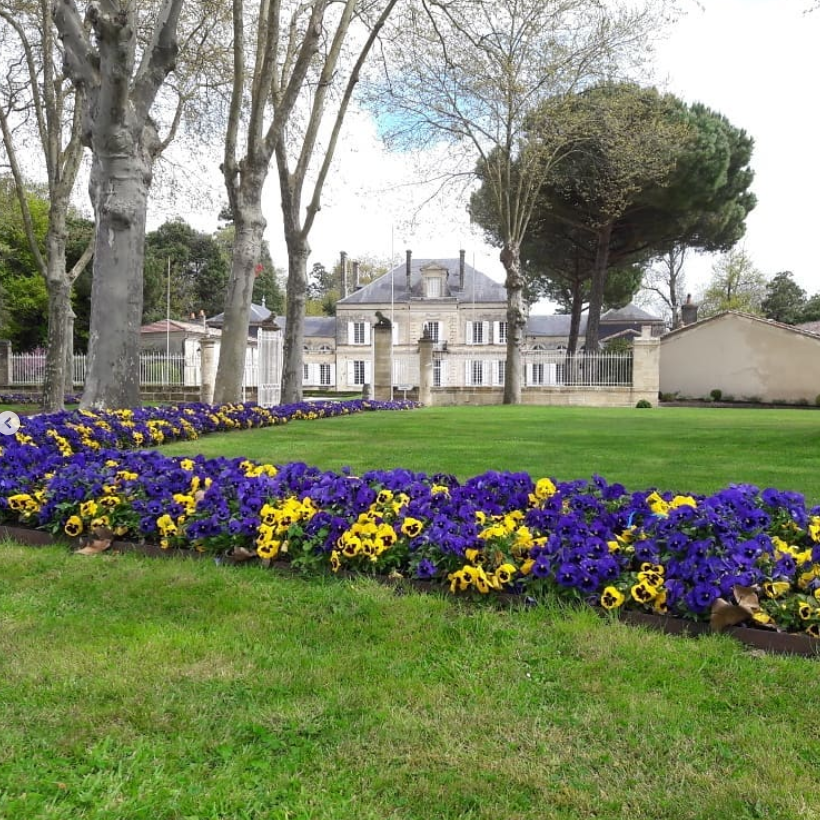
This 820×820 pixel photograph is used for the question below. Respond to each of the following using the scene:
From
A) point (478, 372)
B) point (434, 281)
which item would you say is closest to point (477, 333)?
point (478, 372)

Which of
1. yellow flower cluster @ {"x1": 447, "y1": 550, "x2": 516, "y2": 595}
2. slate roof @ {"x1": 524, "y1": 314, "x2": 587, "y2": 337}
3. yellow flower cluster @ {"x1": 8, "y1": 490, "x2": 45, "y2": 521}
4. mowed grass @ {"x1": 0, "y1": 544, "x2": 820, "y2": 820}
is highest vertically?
slate roof @ {"x1": 524, "y1": 314, "x2": 587, "y2": 337}

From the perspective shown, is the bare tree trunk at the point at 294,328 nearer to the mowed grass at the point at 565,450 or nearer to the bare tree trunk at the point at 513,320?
the mowed grass at the point at 565,450

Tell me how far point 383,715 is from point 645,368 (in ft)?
85.0

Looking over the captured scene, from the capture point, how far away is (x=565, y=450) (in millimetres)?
8609

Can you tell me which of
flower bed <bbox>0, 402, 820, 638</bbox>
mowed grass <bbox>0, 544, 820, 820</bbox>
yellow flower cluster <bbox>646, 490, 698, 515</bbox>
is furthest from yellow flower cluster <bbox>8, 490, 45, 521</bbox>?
yellow flower cluster <bbox>646, 490, 698, 515</bbox>

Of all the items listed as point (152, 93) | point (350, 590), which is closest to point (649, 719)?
point (350, 590)

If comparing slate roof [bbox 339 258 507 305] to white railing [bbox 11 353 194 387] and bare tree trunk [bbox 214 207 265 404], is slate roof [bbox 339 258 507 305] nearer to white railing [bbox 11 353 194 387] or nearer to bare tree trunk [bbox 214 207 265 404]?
white railing [bbox 11 353 194 387]

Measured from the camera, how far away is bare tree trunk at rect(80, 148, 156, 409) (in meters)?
9.58

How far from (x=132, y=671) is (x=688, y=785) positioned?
6.09 ft

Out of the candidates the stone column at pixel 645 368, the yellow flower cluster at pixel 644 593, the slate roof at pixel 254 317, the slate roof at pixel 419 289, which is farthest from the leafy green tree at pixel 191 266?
the yellow flower cluster at pixel 644 593

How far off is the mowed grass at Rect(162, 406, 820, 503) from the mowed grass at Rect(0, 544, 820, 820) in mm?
3253

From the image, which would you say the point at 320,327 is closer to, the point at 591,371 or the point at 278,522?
the point at 591,371

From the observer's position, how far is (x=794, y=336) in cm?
2838

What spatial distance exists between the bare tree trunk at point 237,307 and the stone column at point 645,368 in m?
17.3
